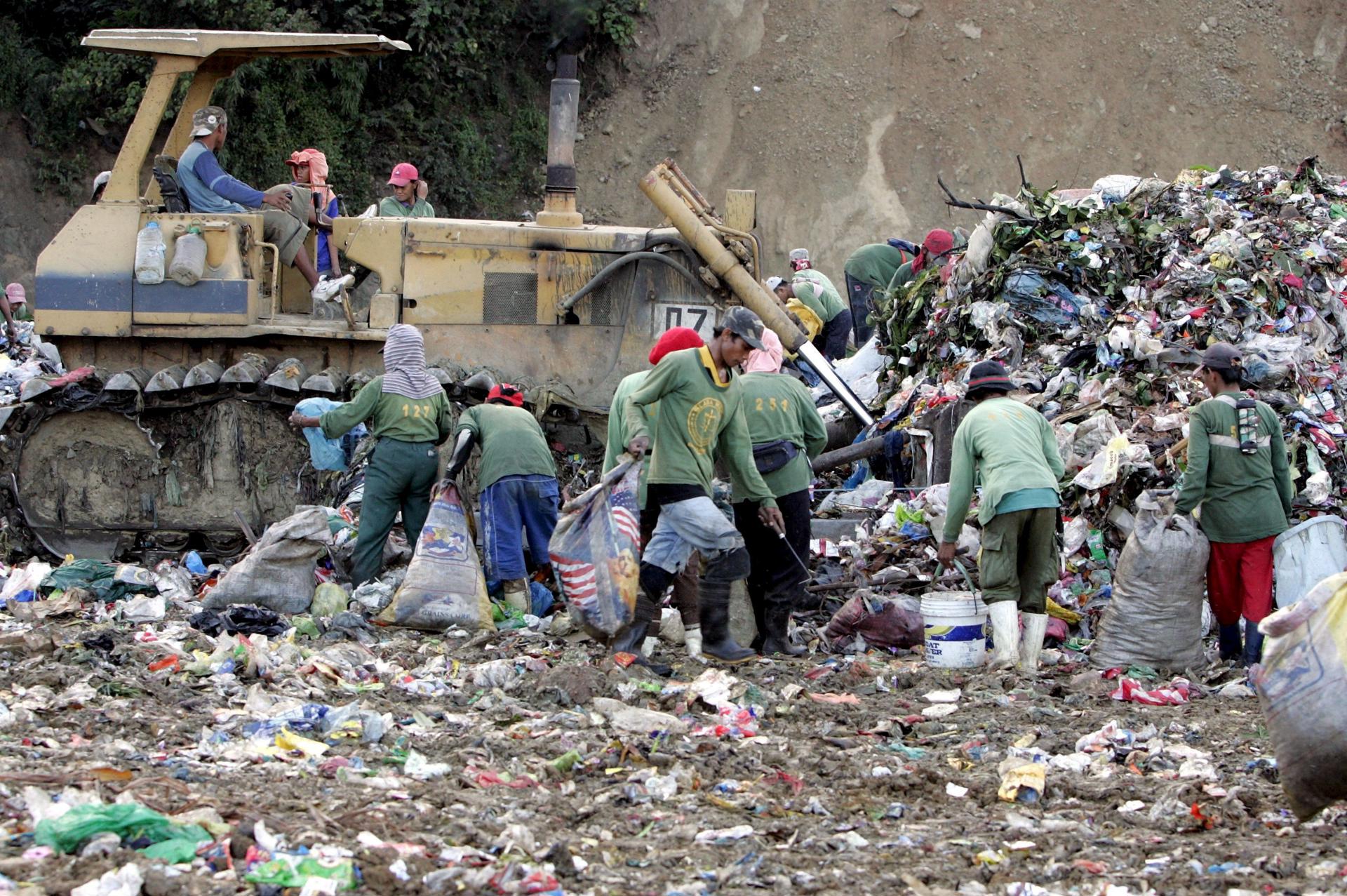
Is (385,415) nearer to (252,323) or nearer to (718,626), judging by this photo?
(252,323)

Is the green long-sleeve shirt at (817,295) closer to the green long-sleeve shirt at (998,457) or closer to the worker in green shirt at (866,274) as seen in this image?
the worker in green shirt at (866,274)

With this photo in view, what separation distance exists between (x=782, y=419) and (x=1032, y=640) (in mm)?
1608

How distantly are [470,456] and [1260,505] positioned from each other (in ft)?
14.0

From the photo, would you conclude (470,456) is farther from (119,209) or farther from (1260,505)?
(1260,505)

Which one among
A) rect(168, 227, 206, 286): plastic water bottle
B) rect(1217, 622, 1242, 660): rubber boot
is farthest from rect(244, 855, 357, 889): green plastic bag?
rect(168, 227, 206, 286): plastic water bottle

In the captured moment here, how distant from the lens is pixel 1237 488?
7.50m

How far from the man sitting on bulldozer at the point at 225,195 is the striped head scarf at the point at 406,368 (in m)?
1.30

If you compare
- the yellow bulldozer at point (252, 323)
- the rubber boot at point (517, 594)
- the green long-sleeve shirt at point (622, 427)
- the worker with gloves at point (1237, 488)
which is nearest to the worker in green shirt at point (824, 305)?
the yellow bulldozer at point (252, 323)

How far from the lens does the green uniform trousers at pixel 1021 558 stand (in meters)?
7.22

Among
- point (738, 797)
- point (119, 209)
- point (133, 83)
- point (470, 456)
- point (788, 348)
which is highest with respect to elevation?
point (133, 83)

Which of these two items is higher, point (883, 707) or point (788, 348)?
point (788, 348)

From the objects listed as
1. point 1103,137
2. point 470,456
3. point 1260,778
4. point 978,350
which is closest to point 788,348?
point 978,350

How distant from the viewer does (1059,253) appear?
10.8 m

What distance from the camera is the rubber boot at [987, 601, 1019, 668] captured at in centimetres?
723
